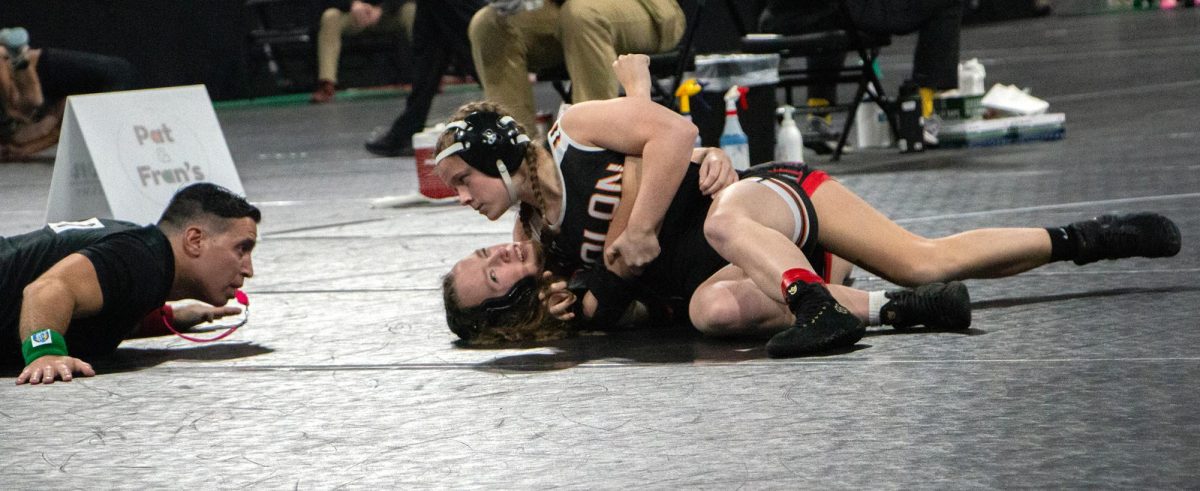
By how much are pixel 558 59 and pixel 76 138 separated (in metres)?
2.19

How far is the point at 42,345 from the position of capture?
10.6ft

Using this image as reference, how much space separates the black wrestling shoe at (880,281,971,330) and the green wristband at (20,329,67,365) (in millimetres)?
1822

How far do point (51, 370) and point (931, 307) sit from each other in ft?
6.31

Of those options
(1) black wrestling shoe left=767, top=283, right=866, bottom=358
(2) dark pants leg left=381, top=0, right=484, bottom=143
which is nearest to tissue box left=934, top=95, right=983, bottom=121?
(2) dark pants leg left=381, top=0, right=484, bottom=143

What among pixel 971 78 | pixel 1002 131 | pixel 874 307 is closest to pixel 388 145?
pixel 971 78

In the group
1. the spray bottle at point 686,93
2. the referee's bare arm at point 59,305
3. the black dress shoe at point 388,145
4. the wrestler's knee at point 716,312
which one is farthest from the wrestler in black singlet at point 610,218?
the black dress shoe at point 388,145

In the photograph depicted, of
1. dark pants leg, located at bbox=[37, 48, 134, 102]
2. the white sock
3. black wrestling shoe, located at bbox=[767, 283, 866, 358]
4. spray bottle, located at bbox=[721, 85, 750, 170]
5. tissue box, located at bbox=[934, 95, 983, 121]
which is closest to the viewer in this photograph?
black wrestling shoe, located at bbox=[767, 283, 866, 358]

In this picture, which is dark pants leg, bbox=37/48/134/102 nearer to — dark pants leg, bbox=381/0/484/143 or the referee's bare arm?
dark pants leg, bbox=381/0/484/143

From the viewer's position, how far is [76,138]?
5.18m

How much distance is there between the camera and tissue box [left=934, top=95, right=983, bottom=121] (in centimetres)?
720

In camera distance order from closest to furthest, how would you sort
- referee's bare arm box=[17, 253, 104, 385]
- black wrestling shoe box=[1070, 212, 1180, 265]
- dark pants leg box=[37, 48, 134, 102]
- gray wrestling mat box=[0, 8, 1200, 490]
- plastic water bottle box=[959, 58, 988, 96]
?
1. gray wrestling mat box=[0, 8, 1200, 490]
2. referee's bare arm box=[17, 253, 104, 385]
3. black wrestling shoe box=[1070, 212, 1180, 265]
4. plastic water bottle box=[959, 58, 988, 96]
5. dark pants leg box=[37, 48, 134, 102]

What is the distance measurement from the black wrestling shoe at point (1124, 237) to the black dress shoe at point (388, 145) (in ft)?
18.9

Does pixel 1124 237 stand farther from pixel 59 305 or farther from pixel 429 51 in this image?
pixel 429 51

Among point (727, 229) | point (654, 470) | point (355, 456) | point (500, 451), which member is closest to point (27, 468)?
point (355, 456)
